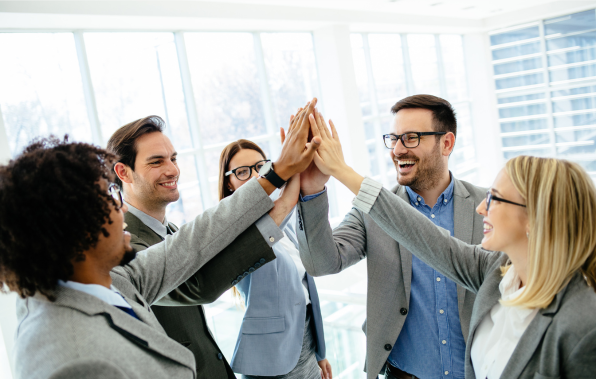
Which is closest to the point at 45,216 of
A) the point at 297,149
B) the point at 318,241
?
the point at 297,149

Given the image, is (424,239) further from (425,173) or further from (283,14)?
(283,14)

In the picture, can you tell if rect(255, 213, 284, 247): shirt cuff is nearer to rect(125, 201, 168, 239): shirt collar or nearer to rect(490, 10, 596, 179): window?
rect(125, 201, 168, 239): shirt collar

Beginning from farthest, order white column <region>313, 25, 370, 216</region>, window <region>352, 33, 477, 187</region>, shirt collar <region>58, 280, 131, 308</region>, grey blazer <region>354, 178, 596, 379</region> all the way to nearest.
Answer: window <region>352, 33, 477, 187</region> → white column <region>313, 25, 370, 216</region> → grey blazer <region>354, 178, 596, 379</region> → shirt collar <region>58, 280, 131, 308</region>

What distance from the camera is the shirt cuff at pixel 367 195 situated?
158 centimetres

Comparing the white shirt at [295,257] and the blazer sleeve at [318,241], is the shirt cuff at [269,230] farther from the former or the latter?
the white shirt at [295,257]

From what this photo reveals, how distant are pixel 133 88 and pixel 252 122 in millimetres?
2209

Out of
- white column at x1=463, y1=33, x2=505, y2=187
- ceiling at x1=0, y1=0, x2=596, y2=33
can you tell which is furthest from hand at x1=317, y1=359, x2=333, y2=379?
white column at x1=463, y1=33, x2=505, y2=187

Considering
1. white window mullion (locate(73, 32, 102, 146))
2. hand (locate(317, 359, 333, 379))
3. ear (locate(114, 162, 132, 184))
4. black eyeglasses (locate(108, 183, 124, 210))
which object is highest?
white window mullion (locate(73, 32, 102, 146))

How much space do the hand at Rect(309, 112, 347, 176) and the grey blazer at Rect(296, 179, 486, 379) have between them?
0.45 ft

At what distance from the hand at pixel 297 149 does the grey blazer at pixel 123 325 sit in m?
0.22

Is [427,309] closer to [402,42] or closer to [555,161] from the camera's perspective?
[555,161]

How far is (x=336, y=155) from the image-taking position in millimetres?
1696

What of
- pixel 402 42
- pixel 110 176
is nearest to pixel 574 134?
pixel 402 42

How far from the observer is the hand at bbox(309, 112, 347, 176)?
1.67 meters
